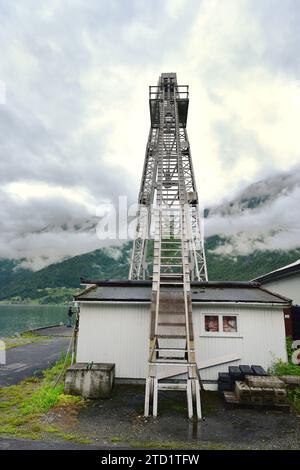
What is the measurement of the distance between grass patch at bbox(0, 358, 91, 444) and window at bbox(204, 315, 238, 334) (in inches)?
253

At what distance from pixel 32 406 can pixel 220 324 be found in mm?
8576

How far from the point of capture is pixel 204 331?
1327 cm

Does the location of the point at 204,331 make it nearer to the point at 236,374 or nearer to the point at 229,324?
the point at 229,324

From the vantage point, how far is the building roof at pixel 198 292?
531 inches

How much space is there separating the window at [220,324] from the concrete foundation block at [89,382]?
509 centimetres

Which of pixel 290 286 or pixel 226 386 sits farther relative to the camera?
pixel 290 286

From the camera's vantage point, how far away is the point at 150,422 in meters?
8.92

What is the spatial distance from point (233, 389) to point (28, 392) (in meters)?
8.95

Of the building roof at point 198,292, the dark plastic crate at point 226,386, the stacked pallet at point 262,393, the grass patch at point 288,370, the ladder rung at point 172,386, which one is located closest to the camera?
the ladder rung at point 172,386

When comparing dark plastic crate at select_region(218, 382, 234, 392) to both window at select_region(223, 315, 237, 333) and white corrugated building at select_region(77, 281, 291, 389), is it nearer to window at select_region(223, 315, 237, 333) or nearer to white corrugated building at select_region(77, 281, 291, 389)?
white corrugated building at select_region(77, 281, 291, 389)

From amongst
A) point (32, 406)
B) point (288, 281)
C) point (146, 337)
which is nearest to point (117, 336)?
point (146, 337)

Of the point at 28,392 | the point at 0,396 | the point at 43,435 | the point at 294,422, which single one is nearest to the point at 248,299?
the point at 294,422

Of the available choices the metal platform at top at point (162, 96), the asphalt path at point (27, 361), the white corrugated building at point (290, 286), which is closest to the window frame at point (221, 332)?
the white corrugated building at point (290, 286)

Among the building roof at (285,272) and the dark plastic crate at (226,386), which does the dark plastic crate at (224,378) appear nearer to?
the dark plastic crate at (226,386)
